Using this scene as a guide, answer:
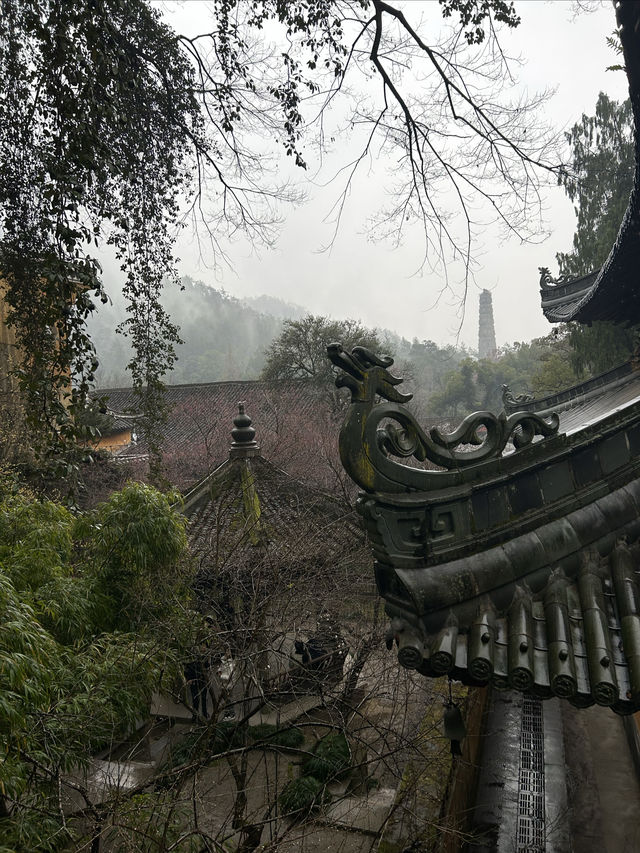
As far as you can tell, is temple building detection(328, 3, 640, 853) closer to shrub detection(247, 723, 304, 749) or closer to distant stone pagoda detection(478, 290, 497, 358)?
shrub detection(247, 723, 304, 749)

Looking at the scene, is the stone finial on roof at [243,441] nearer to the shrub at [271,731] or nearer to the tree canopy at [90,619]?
the tree canopy at [90,619]

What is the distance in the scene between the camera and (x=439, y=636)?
7.67 ft

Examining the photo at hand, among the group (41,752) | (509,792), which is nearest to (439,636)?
(41,752)

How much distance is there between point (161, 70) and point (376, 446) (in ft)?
12.5

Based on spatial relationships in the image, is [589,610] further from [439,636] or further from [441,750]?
[441,750]

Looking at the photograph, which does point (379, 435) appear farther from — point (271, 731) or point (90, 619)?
point (271, 731)

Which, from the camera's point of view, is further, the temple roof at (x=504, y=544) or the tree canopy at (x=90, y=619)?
the tree canopy at (x=90, y=619)

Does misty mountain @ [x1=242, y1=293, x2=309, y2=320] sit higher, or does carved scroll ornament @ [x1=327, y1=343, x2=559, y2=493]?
misty mountain @ [x1=242, y1=293, x2=309, y2=320]

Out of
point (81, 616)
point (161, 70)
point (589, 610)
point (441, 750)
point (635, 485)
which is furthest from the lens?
point (81, 616)

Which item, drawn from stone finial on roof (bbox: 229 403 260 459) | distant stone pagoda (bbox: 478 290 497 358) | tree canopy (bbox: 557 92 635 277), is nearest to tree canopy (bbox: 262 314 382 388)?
tree canopy (bbox: 557 92 635 277)

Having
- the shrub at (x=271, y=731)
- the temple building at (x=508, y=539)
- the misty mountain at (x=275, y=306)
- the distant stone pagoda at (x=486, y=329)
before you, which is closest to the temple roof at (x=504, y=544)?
the temple building at (x=508, y=539)

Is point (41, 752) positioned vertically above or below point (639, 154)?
below

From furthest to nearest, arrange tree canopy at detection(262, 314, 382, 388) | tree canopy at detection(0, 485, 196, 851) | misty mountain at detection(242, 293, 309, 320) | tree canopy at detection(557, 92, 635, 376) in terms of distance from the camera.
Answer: misty mountain at detection(242, 293, 309, 320), tree canopy at detection(262, 314, 382, 388), tree canopy at detection(557, 92, 635, 376), tree canopy at detection(0, 485, 196, 851)

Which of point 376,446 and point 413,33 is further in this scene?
point 413,33
